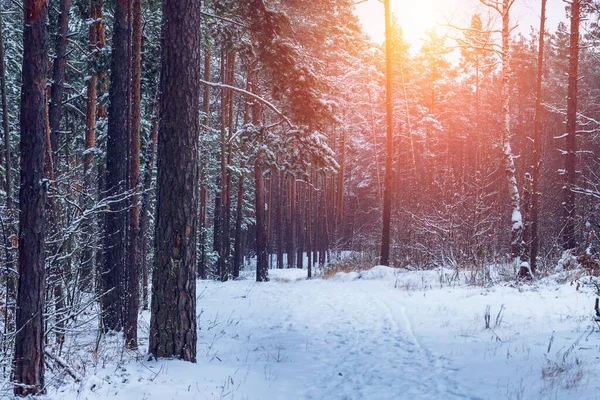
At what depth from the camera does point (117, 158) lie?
317 inches

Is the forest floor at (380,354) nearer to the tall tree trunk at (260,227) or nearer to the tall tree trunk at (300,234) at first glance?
the tall tree trunk at (260,227)

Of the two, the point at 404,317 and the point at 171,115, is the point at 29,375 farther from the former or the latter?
the point at 404,317

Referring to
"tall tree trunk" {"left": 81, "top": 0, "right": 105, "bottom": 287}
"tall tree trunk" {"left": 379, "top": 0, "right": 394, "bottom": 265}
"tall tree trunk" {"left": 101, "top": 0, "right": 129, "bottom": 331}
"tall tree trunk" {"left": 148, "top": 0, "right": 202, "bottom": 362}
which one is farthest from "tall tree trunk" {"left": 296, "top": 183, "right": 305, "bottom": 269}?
"tall tree trunk" {"left": 148, "top": 0, "right": 202, "bottom": 362}

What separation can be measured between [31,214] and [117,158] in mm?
4372

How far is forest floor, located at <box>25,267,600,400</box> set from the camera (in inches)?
178

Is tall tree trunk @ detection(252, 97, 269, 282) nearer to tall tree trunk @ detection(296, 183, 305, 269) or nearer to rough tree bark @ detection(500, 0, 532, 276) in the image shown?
rough tree bark @ detection(500, 0, 532, 276)

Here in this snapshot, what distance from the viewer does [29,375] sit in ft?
12.7

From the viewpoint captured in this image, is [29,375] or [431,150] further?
[431,150]

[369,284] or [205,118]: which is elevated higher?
[205,118]

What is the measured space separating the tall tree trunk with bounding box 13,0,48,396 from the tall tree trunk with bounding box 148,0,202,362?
1.56 metres

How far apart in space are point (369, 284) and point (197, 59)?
10408mm

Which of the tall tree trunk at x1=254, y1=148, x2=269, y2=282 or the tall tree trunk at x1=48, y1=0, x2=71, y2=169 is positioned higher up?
the tall tree trunk at x1=48, y1=0, x2=71, y2=169

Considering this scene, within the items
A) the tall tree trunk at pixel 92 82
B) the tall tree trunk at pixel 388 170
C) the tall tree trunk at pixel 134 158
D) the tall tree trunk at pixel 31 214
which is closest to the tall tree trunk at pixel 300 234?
the tall tree trunk at pixel 388 170

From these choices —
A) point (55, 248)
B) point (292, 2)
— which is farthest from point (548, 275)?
point (55, 248)
